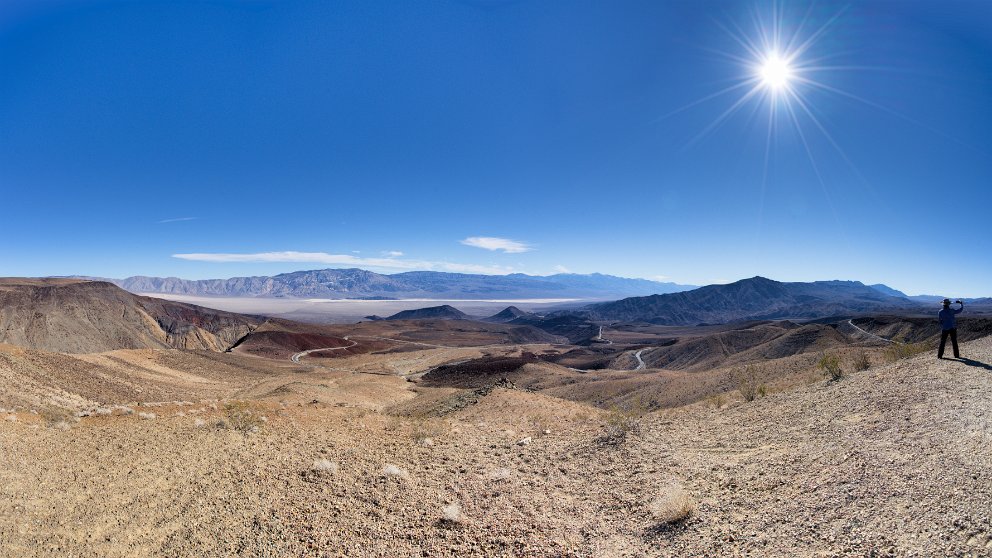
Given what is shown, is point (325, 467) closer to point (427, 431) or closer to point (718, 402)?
point (427, 431)

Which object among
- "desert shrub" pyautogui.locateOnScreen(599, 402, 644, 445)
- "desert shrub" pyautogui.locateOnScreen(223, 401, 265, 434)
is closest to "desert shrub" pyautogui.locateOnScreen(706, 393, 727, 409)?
"desert shrub" pyautogui.locateOnScreen(599, 402, 644, 445)

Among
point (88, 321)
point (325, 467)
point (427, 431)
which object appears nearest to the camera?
point (325, 467)

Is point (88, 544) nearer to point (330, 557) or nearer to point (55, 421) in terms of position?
point (330, 557)

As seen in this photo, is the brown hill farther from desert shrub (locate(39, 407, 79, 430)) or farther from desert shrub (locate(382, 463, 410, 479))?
desert shrub (locate(382, 463, 410, 479))

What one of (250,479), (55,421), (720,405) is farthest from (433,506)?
(55,421)

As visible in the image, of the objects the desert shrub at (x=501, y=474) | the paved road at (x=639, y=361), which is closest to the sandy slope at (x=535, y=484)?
the desert shrub at (x=501, y=474)

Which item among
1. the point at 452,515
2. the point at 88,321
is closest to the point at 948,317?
the point at 452,515
